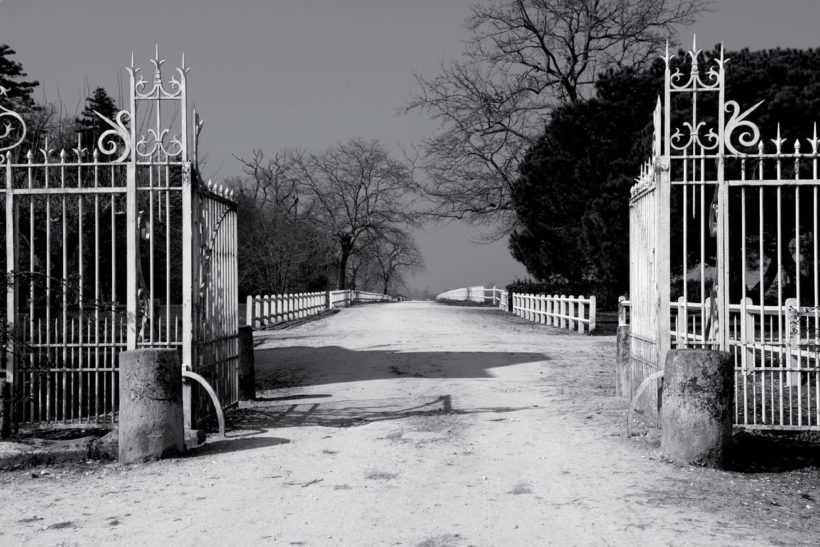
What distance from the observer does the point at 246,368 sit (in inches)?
486

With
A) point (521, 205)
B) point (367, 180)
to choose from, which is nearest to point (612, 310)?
point (521, 205)

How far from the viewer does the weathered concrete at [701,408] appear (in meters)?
7.77

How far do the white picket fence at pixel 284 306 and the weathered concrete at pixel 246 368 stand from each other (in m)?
8.33

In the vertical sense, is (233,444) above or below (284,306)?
below

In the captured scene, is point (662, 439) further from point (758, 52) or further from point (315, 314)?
point (315, 314)

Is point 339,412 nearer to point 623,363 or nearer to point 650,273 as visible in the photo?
point 623,363

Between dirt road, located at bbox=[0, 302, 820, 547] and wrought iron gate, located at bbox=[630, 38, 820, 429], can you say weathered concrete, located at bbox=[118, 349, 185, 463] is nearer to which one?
dirt road, located at bbox=[0, 302, 820, 547]

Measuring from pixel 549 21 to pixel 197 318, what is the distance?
32.0m

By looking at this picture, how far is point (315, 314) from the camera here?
39031 millimetres

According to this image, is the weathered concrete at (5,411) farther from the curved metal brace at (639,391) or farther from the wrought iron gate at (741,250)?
the wrought iron gate at (741,250)

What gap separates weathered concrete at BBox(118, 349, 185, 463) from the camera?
27.0 feet

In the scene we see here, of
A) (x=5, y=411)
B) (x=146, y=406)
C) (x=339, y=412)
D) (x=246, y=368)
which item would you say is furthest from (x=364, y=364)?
(x=146, y=406)

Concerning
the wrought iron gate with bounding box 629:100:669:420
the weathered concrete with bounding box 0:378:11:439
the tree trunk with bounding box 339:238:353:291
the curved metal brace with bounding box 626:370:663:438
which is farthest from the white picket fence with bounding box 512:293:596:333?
the tree trunk with bounding box 339:238:353:291

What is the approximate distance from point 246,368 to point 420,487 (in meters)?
5.83
